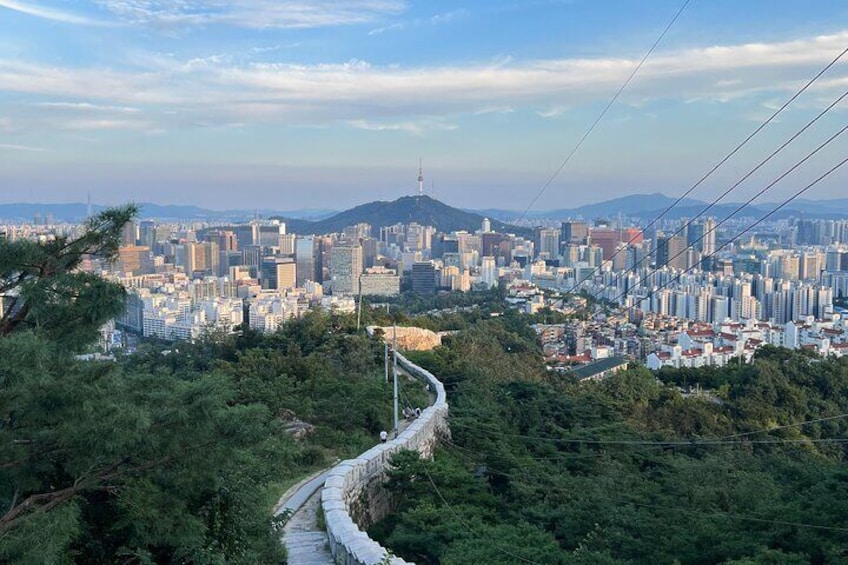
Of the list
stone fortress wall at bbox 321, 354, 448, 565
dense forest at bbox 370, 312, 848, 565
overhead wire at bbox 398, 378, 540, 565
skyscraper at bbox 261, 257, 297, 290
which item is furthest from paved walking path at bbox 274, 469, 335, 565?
skyscraper at bbox 261, 257, 297, 290

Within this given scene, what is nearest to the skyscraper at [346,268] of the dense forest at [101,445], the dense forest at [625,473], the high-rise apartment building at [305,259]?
the high-rise apartment building at [305,259]

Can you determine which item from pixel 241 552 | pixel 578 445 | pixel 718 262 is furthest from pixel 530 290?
pixel 241 552

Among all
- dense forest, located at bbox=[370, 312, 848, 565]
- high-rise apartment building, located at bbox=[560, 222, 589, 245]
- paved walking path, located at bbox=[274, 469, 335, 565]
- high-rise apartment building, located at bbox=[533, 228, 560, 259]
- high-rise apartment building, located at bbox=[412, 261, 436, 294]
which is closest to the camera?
paved walking path, located at bbox=[274, 469, 335, 565]

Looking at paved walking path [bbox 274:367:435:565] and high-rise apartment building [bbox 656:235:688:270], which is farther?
high-rise apartment building [bbox 656:235:688:270]

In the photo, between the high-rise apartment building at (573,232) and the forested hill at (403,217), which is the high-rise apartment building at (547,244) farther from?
the forested hill at (403,217)

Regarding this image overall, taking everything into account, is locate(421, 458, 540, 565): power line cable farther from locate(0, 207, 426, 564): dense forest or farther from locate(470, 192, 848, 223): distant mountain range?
locate(470, 192, 848, 223): distant mountain range

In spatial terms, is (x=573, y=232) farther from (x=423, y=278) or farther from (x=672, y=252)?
(x=423, y=278)
